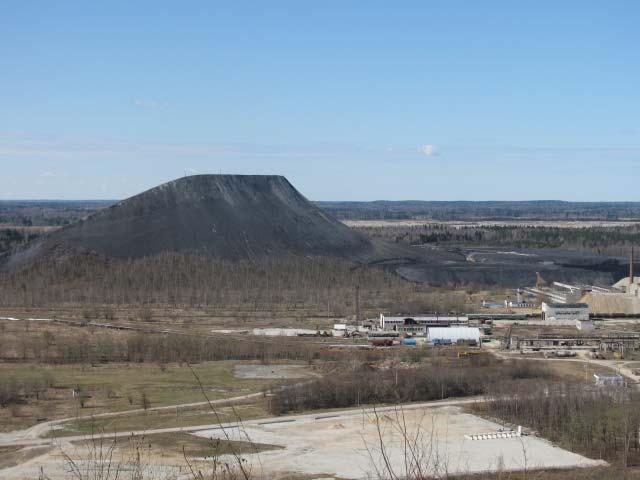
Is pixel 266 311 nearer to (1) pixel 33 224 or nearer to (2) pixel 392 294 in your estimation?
(2) pixel 392 294

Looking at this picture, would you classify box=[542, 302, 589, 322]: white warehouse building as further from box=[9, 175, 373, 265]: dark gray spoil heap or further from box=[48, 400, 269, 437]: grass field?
box=[48, 400, 269, 437]: grass field

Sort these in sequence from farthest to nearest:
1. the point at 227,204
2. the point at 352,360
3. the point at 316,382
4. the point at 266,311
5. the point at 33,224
Result: the point at 33,224, the point at 227,204, the point at 266,311, the point at 352,360, the point at 316,382

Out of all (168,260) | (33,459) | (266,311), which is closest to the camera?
(33,459)

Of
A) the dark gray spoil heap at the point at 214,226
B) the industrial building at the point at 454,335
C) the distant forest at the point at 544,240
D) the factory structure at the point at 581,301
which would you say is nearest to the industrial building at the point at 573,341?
the industrial building at the point at 454,335

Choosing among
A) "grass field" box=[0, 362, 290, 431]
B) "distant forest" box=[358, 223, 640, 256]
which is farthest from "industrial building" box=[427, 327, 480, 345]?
"distant forest" box=[358, 223, 640, 256]

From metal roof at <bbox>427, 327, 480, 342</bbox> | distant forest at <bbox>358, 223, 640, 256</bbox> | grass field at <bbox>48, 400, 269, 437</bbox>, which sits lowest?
grass field at <bbox>48, 400, 269, 437</bbox>

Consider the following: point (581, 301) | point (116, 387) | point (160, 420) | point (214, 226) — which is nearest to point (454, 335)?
point (581, 301)

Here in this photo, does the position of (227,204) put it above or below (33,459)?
above

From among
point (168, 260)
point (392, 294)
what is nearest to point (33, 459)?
point (392, 294)
